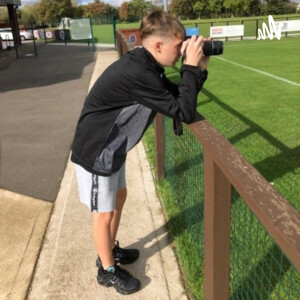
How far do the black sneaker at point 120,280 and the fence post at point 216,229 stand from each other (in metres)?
0.66

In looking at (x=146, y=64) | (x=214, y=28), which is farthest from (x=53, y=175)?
(x=214, y=28)

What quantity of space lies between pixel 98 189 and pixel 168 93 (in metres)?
0.74

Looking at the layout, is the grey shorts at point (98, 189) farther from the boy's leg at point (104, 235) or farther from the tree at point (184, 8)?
the tree at point (184, 8)

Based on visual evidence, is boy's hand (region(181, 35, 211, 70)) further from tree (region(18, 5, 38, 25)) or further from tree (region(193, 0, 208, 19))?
tree (region(193, 0, 208, 19))

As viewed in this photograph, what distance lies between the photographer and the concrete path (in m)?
2.72

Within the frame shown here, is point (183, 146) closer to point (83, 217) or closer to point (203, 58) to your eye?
point (83, 217)

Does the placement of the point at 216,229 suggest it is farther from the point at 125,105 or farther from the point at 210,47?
the point at 210,47

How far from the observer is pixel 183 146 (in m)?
3.89

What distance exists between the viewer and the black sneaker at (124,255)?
2.87 m

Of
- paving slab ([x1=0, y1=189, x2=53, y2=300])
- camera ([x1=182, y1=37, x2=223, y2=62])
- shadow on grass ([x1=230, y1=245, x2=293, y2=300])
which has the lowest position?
paving slab ([x1=0, y1=189, x2=53, y2=300])

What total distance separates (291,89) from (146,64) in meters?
8.03

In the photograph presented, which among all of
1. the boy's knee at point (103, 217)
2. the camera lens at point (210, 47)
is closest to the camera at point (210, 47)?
the camera lens at point (210, 47)

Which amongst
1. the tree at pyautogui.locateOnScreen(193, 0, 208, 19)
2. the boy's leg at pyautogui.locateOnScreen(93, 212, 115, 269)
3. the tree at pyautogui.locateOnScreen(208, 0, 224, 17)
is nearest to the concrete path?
the boy's leg at pyautogui.locateOnScreen(93, 212, 115, 269)

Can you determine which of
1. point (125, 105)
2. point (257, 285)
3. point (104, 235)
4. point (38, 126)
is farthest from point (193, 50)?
point (38, 126)
